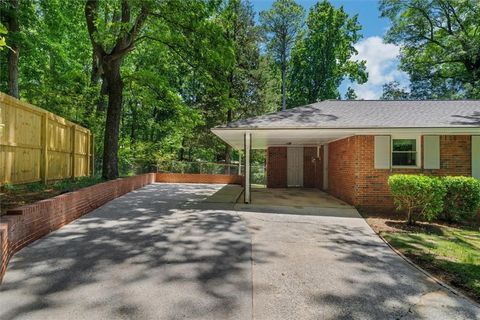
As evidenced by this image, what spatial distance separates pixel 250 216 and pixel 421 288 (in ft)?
15.3

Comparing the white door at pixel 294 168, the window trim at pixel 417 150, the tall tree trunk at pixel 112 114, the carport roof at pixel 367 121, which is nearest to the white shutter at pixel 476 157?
the carport roof at pixel 367 121

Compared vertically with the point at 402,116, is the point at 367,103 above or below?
above

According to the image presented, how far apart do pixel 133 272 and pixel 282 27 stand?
98.1ft

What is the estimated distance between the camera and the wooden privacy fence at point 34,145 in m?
6.79

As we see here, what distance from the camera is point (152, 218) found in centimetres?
764

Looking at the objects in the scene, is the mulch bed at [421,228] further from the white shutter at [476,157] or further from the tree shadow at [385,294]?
the white shutter at [476,157]

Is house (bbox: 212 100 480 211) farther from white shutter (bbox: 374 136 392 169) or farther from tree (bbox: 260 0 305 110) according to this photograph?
tree (bbox: 260 0 305 110)

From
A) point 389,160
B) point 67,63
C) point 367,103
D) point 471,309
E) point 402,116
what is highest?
point 67,63

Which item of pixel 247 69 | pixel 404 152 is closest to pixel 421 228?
pixel 404 152

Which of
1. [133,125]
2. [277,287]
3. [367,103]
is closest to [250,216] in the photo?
[277,287]

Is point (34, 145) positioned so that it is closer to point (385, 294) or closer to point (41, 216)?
Answer: point (41, 216)

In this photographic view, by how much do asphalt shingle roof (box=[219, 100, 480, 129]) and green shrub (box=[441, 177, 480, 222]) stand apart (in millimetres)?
1626

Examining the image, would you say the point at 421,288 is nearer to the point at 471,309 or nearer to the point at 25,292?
the point at 471,309

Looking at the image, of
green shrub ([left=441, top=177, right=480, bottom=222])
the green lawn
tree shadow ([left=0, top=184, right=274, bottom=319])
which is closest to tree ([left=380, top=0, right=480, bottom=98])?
green shrub ([left=441, top=177, right=480, bottom=222])
